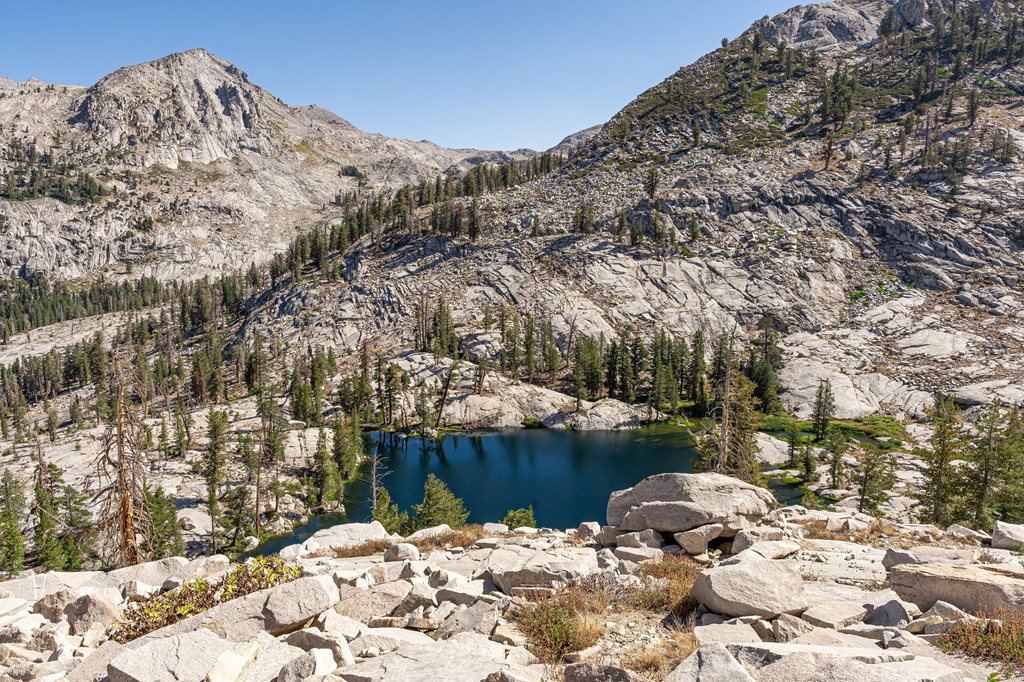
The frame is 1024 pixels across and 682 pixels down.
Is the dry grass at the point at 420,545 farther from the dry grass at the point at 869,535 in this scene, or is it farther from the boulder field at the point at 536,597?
the dry grass at the point at 869,535

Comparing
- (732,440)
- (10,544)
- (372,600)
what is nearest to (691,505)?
(372,600)

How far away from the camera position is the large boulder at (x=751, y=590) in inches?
397

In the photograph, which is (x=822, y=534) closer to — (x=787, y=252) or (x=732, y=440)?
(x=732, y=440)

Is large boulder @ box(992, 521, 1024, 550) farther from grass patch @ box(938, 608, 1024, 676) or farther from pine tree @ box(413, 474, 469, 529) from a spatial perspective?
pine tree @ box(413, 474, 469, 529)

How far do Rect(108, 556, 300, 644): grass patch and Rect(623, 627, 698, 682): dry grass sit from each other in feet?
26.7

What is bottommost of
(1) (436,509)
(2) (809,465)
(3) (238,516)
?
(3) (238,516)

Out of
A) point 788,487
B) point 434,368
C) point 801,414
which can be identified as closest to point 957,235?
point 801,414

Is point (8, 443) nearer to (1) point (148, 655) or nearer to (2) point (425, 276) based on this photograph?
(2) point (425, 276)

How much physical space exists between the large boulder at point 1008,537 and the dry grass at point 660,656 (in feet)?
42.8

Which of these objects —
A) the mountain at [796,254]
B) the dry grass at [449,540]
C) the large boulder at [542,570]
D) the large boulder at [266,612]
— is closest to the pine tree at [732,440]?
the dry grass at [449,540]

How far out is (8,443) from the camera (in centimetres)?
11394

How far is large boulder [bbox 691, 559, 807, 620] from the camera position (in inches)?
397

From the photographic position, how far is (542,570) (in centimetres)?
1257

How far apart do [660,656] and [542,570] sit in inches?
163
